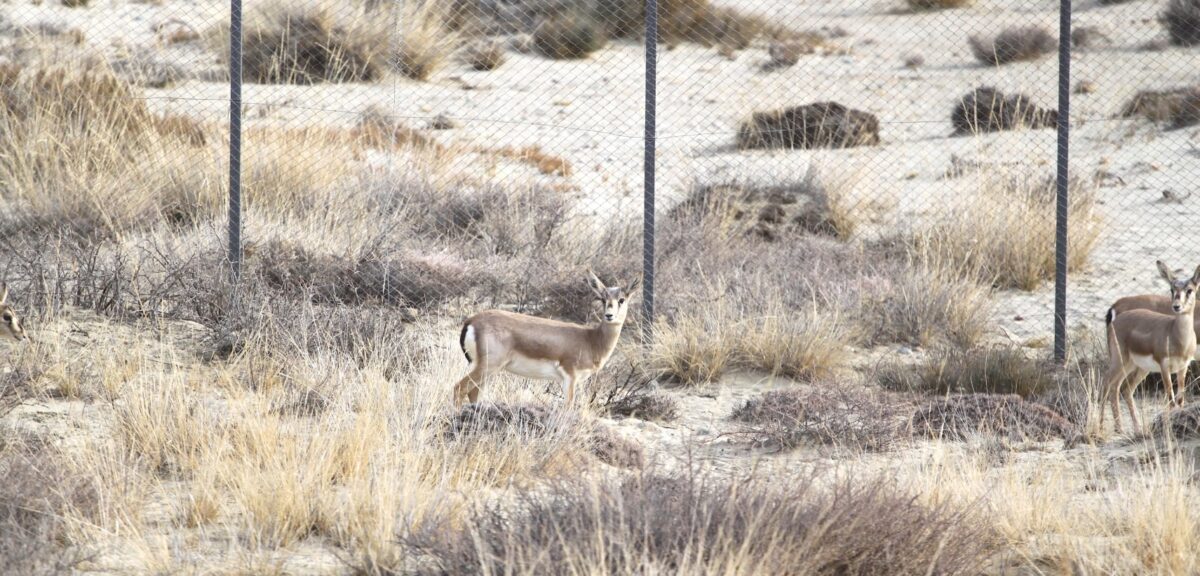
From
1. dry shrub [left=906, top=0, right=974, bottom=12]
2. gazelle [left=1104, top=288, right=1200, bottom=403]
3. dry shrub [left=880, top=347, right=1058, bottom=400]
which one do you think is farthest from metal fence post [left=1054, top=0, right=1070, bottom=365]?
dry shrub [left=906, top=0, right=974, bottom=12]

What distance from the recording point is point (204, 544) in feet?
17.3

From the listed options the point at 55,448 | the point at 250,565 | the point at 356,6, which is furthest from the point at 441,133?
the point at 250,565

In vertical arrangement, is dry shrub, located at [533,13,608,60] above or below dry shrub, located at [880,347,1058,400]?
above

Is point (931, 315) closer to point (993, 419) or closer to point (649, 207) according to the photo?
point (649, 207)

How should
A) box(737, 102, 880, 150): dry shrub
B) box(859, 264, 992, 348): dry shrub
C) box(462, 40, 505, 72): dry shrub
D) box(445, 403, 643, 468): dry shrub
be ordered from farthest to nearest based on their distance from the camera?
box(462, 40, 505, 72): dry shrub → box(737, 102, 880, 150): dry shrub → box(859, 264, 992, 348): dry shrub → box(445, 403, 643, 468): dry shrub

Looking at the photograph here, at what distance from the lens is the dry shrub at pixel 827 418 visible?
24.7 ft

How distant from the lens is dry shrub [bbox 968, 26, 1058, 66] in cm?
2184

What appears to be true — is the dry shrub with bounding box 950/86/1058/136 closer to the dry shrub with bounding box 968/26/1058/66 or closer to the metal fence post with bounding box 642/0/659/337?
the dry shrub with bounding box 968/26/1058/66

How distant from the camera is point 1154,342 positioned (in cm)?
820

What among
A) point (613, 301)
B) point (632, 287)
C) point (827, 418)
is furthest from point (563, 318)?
point (827, 418)

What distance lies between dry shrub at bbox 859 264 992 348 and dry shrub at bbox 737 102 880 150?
6435mm

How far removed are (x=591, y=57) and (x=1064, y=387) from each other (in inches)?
577

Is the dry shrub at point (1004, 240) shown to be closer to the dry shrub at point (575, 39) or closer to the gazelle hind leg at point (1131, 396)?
the gazelle hind leg at point (1131, 396)

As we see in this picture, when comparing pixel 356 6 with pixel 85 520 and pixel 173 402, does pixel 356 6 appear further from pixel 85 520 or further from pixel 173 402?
pixel 85 520
